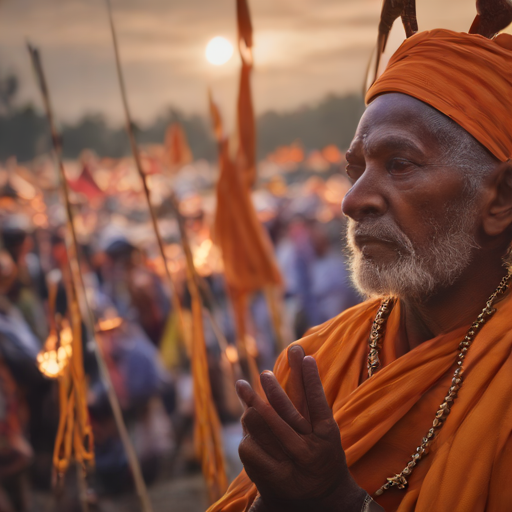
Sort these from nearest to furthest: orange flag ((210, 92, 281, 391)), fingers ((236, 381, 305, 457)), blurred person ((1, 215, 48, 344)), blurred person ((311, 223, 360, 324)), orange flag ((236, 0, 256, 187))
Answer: fingers ((236, 381, 305, 457)) < orange flag ((236, 0, 256, 187)) < orange flag ((210, 92, 281, 391)) < blurred person ((1, 215, 48, 344)) < blurred person ((311, 223, 360, 324))

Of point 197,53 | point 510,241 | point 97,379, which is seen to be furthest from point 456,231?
point 197,53

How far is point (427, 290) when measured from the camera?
139 cm

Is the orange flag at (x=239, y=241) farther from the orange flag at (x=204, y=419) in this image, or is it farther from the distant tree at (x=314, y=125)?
the distant tree at (x=314, y=125)

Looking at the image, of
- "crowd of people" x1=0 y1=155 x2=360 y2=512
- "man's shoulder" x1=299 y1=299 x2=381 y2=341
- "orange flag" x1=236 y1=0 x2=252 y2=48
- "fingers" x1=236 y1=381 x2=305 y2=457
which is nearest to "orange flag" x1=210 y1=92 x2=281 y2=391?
"crowd of people" x1=0 y1=155 x2=360 y2=512

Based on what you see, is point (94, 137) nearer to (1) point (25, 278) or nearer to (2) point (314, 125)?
(2) point (314, 125)

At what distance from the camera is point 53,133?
2902mm

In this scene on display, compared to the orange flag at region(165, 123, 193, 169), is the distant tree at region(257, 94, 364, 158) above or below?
above

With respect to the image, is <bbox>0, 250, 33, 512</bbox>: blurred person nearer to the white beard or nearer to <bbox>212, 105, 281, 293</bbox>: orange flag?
<bbox>212, 105, 281, 293</bbox>: orange flag

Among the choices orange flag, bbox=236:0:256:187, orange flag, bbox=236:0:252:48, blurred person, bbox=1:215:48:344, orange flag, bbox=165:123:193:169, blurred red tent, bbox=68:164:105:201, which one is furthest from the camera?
blurred red tent, bbox=68:164:105:201

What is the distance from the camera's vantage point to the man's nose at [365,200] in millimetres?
1347

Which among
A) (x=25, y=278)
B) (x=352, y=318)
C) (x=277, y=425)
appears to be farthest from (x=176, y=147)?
(x=277, y=425)

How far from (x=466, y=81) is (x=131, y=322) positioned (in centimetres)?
445

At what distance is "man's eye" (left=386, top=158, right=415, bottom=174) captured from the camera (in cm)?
135

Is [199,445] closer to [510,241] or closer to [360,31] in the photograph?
[510,241]
